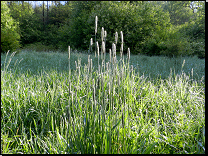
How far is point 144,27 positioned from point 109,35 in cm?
243

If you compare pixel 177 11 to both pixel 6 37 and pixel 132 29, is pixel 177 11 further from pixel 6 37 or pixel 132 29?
pixel 6 37

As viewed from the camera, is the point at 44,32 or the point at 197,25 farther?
the point at 44,32

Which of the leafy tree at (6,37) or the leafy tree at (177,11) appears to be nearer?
the leafy tree at (6,37)

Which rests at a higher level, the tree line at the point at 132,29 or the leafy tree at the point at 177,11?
the leafy tree at the point at 177,11

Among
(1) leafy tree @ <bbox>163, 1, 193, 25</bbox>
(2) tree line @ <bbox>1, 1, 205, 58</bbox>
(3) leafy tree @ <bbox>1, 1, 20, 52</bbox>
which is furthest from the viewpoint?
(1) leafy tree @ <bbox>163, 1, 193, 25</bbox>

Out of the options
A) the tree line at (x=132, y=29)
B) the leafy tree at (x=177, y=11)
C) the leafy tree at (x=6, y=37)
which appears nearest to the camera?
the tree line at (x=132, y=29)

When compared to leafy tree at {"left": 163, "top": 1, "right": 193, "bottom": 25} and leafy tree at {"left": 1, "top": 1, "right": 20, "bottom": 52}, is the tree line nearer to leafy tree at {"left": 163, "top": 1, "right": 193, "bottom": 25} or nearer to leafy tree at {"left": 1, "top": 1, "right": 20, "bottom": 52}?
leafy tree at {"left": 1, "top": 1, "right": 20, "bottom": 52}

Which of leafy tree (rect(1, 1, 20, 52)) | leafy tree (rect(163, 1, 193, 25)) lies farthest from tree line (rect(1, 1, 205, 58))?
leafy tree (rect(163, 1, 193, 25))

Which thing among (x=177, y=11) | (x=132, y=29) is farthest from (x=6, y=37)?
(x=177, y=11)

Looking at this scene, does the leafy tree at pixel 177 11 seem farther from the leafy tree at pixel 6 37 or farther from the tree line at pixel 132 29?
the leafy tree at pixel 6 37

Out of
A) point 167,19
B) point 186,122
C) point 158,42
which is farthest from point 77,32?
point 186,122

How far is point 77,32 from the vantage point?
1146 centimetres

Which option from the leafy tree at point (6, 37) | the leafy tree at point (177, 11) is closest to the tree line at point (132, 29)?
the leafy tree at point (6, 37)

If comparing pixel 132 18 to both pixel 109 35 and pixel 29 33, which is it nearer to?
pixel 109 35
